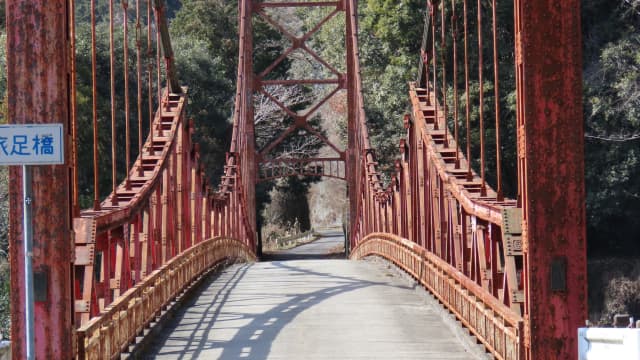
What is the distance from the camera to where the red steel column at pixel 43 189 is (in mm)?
9211

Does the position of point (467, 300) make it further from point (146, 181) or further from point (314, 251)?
point (314, 251)

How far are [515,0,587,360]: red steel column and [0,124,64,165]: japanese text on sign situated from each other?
327 centimetres

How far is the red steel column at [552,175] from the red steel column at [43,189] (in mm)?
3304

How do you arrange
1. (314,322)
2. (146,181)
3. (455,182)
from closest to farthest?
(455,182) → (314,322) → (146,181)

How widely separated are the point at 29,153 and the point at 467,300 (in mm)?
5895

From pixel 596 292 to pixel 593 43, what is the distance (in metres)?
6.33

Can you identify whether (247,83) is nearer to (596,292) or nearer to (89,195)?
(89,195)

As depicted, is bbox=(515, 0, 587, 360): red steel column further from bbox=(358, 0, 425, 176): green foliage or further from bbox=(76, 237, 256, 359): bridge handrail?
bbox=(358, 0, 425, 176): green foliage

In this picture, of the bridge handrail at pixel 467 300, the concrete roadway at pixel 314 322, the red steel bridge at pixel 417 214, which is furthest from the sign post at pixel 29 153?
the concrete roadway at pixel 314 322

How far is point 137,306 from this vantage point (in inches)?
514

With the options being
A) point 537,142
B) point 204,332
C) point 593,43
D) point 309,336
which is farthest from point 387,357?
point 593,43

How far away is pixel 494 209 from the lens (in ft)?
38.1

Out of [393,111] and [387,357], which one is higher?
[393,111]

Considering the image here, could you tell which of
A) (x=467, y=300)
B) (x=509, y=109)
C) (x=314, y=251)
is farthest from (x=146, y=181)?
(x=314, y=251)
